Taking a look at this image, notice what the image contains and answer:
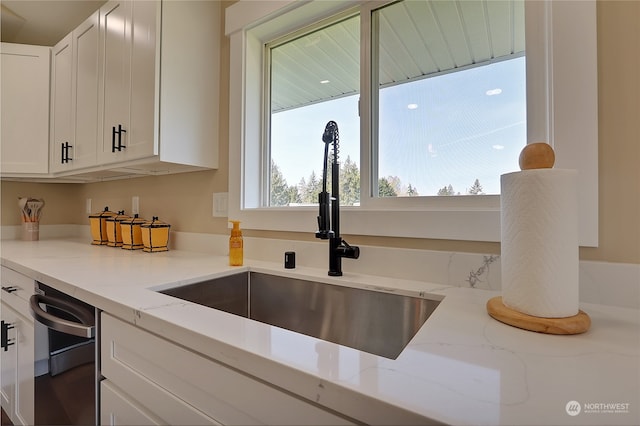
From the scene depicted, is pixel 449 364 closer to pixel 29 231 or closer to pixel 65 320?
pixel 65 320

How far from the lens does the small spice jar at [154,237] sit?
157cm

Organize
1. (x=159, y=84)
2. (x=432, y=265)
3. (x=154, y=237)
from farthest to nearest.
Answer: (x=154, y=237) → (x=159, y=84) → (x=432, y=265)

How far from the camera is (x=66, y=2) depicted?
184 centimetres

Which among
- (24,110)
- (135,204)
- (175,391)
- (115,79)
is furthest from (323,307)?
(24,110)

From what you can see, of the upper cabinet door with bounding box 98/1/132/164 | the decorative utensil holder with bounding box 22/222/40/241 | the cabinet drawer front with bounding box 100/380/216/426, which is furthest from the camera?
the decorative utensil holder with bounding box 22/222/40/241

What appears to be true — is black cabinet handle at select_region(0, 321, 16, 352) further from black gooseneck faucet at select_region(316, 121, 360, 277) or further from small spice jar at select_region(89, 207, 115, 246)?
black gooseneck faucet at select_region(316, 121, 360, 277)

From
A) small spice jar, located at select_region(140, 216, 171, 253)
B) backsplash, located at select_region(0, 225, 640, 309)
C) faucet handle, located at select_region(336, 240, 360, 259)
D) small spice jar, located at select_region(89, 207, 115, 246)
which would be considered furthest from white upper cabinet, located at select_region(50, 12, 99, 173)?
faucet handle, located at select_region(336, 240, 360, 259)

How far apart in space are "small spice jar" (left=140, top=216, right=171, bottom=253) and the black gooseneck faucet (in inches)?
39.1

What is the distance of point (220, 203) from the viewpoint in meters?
1.51

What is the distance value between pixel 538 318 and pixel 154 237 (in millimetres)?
1608

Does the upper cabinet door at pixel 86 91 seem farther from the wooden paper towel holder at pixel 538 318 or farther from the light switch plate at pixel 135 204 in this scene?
the wooden paper towel holder at pixel 538 318

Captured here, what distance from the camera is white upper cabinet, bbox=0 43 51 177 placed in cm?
192

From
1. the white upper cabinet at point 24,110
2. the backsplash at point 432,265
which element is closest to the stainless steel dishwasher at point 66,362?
the backsplash at point 432,265

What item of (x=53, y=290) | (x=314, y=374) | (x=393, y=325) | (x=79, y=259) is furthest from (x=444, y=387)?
(x=79, y=259)
